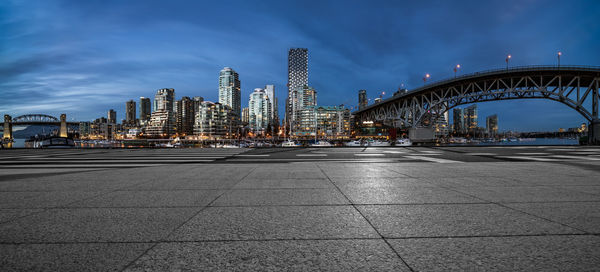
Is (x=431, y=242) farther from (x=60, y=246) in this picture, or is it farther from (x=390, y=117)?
(x=390, y=117)

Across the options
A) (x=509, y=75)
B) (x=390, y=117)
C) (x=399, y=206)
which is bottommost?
(x=399, y=206)

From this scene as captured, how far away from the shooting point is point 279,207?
17.2ft

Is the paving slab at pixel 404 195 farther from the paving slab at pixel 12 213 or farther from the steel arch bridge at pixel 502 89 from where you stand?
the steel arch bridge at pixel 502 89

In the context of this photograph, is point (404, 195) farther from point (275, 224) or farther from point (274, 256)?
point (274, 256)

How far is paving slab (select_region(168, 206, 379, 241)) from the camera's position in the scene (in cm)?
370

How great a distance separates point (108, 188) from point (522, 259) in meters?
8.86

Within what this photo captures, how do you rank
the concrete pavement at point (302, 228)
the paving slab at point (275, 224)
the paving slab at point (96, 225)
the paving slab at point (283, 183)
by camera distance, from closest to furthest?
the concrete pavement at point (302, 228), the paving slab at point (96, 225), the paving slab at point (275, 224), the paving slab at point (283, 183)

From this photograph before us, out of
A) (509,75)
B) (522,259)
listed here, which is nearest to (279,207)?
(522,259)

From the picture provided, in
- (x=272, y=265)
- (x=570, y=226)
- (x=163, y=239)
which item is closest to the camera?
(x=272, y=265)

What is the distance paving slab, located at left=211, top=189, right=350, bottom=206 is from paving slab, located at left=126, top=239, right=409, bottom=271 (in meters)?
2.19

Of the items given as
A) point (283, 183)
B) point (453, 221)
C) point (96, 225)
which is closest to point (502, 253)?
point (453, 221)

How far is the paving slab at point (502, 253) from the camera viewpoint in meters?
2.71

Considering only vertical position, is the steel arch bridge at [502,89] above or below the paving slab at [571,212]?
above

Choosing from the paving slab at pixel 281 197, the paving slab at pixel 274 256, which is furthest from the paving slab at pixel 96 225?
the paving slab at pixel 281 197
